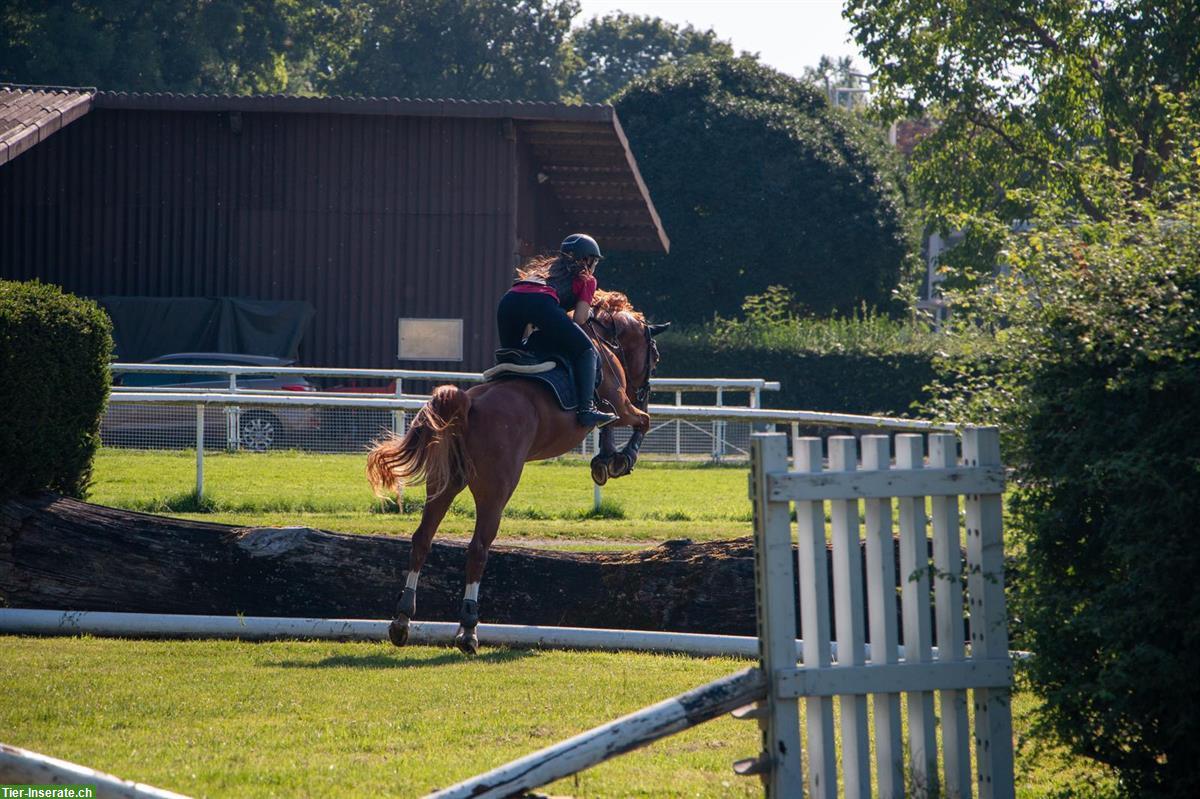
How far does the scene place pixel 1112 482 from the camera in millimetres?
4906

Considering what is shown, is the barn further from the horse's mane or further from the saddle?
the saddle

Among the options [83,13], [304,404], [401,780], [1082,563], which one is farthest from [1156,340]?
[83,13]

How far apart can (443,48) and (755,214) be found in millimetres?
28592

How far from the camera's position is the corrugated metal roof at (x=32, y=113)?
21.1 metres

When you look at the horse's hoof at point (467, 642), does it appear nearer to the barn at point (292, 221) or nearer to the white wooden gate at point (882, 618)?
the white wooden gate at point (882, 618)

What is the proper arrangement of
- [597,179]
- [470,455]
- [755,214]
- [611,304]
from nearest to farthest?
[470,455] < [611,304] < [597,179] < [755,214]

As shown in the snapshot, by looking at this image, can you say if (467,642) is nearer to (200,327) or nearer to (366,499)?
(366,499)

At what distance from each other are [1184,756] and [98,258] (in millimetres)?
24340

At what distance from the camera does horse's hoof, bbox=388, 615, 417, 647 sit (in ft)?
28.3

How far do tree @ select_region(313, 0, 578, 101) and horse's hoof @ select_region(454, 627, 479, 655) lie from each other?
5503 cm

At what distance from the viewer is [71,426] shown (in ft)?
35.0

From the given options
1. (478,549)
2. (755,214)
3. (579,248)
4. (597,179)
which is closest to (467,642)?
(478,549)

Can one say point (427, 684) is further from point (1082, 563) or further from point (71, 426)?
point (71, 426)

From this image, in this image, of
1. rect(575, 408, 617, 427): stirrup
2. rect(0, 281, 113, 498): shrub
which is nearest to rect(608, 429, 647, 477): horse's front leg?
rect(575, 408, 617, 427): stirrup
